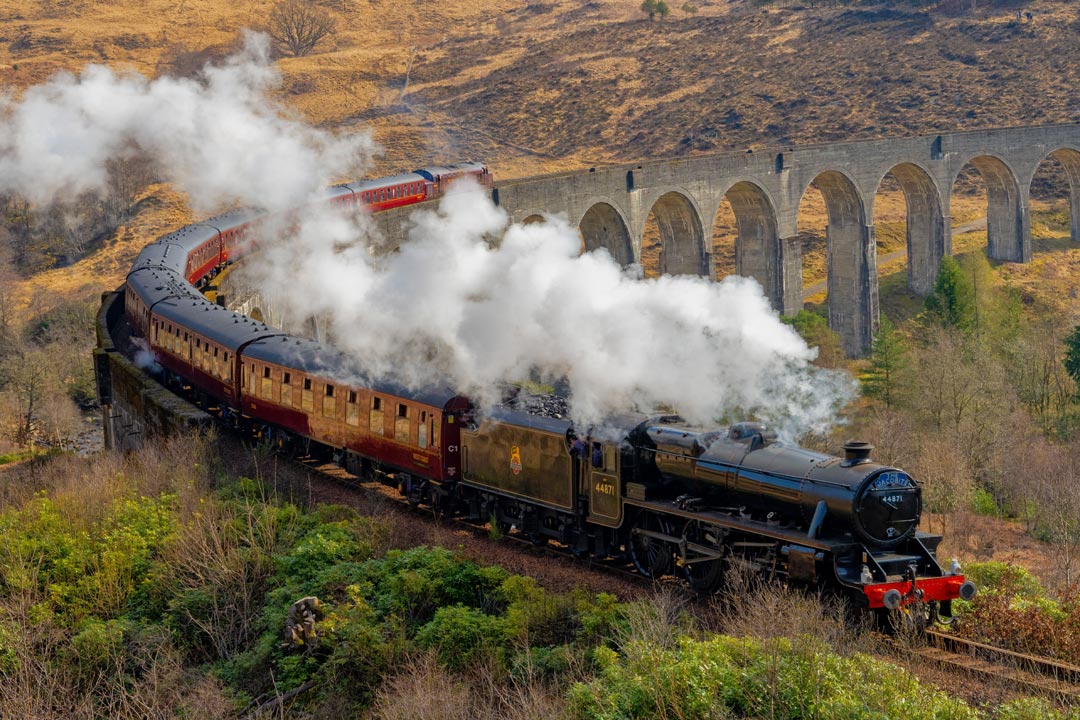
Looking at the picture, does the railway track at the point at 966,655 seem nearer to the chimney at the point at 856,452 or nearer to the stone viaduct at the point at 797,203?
the chimney at the point at 856,452

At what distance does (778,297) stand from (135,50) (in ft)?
222

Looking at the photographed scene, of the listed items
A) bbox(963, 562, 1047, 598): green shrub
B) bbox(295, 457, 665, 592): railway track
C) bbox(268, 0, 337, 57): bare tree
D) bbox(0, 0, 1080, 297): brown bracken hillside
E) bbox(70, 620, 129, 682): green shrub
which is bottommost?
bbox(70, 620, 129, 682): green shrub

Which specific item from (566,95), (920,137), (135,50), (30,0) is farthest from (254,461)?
(30,0)

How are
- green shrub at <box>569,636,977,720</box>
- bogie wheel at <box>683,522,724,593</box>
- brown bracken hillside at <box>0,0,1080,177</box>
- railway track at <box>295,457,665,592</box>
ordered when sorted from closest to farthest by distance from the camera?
1. green shrub at <box>569,636,977,720</box>
2. bogie wheel at <box>683,522,724,593</box>
3. railway track at <box>295,457,665,592</box>
4. brown bracken hillside at <box>0,0,1080,177</box>

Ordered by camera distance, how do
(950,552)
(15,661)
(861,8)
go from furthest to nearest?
(861,8), (950,552), (15,661)

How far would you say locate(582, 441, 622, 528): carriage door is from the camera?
14875 millimetres

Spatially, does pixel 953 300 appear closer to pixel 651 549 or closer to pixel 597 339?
pixel 597 339

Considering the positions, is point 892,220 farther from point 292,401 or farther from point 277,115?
point 292,401

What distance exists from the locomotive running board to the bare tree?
98345mm

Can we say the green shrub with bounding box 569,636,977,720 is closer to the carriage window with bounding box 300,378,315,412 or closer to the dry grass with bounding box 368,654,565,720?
the dry grass with bounding box 368,654,565,720

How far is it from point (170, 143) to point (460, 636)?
53.1 m

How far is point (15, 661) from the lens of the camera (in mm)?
14461

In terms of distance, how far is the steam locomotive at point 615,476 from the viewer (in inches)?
492

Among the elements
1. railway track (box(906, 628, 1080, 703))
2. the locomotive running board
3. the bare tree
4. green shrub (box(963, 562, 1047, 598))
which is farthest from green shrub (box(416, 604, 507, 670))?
the bare tree
